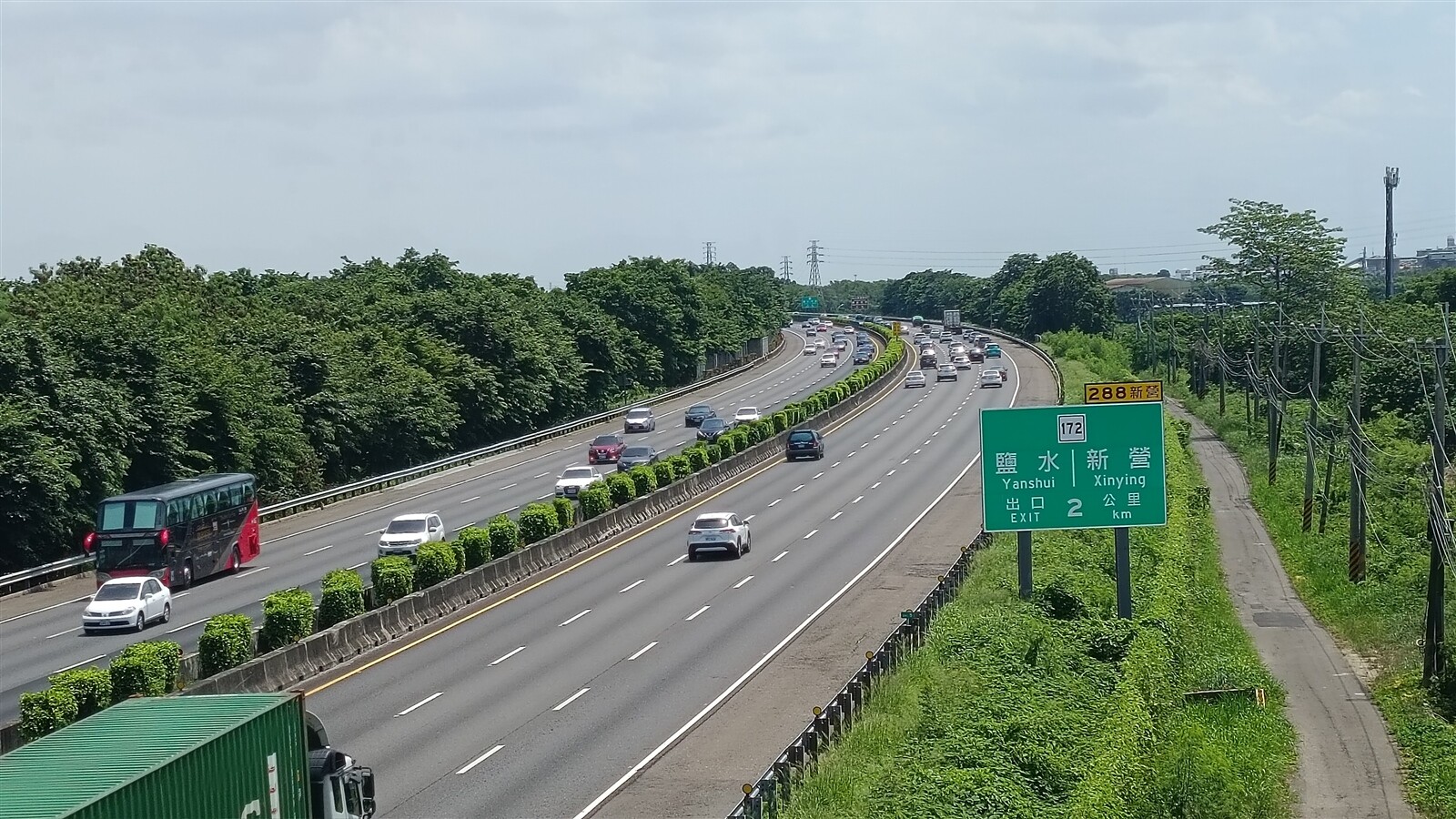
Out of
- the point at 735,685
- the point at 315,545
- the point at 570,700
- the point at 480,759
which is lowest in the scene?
the point at 315,545

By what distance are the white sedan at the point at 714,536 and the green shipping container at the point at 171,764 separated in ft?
104

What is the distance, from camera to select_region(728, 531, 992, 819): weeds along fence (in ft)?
63.3

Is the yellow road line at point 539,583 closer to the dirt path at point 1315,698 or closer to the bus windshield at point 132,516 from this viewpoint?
Answer: the bus windshield at point 132,516

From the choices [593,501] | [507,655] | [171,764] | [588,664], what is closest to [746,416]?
[593,501]

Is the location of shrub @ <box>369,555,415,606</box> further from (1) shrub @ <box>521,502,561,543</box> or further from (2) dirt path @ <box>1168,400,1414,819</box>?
(2) dirt path @ <box>1168,400,1414,819</box>

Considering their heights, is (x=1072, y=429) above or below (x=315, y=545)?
above

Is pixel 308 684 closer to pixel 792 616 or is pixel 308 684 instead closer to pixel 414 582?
pixel 414 582

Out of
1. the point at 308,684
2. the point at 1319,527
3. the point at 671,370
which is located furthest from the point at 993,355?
the point at 308,684

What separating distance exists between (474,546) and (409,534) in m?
6.56

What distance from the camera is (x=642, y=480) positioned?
56.6 meters

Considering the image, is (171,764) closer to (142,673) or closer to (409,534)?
(142,673)

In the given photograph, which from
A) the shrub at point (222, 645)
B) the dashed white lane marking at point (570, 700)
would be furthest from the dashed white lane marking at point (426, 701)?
the shrub at point (222, 645)

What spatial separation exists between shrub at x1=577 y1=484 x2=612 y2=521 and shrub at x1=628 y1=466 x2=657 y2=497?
9.72ft

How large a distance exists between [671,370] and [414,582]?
81905mm
